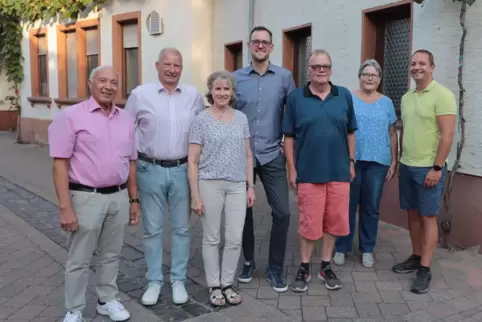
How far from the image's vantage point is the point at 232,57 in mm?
9984

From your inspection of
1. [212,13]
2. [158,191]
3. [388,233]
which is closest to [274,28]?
[212,13]

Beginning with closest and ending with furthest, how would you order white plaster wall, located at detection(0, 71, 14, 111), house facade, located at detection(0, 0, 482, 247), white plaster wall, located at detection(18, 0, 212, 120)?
house facade, located at detection(0, 0, 482, 247)
white plaster wall, located at detection(18, 0, 212, 120)
white plaster wall, located at detection(0, 71, 14, 111)

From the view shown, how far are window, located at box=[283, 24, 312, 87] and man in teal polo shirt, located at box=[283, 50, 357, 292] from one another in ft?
13.8

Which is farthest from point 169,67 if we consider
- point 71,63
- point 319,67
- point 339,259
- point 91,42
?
point 71,63

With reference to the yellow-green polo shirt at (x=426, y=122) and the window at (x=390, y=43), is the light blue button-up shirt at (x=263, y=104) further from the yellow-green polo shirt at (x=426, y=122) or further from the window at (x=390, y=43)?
the window at (x=390, y=43)

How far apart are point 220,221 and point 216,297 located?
0.57 meters

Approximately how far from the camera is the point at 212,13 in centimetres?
1011

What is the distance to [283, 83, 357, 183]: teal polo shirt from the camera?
12.8 feet

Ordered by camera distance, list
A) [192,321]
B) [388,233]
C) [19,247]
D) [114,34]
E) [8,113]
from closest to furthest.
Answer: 1. [192,321]
2. [19,247]
3. [388,233]
4. [114,34]
5. [8,113]

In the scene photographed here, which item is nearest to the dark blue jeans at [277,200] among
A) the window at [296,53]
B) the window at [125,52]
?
the window at [296,53]

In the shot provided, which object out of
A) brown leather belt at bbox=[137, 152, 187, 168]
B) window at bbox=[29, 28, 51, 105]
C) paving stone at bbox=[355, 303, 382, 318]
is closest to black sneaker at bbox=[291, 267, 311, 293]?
paving stone at bbox=[355, 303, 382, 318]

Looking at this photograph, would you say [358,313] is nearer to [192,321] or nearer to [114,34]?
[192,321]

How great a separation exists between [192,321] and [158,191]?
0.95 metres

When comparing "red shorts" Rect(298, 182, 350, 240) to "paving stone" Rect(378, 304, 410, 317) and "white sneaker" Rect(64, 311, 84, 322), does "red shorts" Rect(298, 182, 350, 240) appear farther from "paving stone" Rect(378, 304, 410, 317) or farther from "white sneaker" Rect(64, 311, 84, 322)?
"white sneaker" Rect(64, 311, 84, 322)
